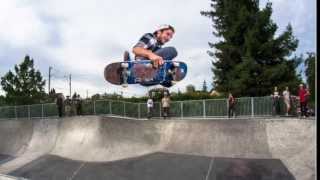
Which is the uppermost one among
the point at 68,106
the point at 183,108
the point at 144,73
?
the point at 144,73

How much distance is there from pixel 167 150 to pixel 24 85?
110 ft

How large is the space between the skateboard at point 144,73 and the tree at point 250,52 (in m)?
2.64

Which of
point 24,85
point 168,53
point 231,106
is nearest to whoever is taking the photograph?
point 231,106

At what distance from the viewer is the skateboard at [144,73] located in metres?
35.9

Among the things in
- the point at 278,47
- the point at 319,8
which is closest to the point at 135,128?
the point at 278,47

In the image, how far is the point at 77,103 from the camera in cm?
2994

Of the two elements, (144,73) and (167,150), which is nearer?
(167,150)

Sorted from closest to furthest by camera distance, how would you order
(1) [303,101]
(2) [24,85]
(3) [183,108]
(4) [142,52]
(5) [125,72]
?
(1) [303,101] → (3) [183,108] → (4) [142,52] → (5) [125,72] → (2) [24,85]

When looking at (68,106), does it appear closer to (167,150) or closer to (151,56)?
(151,56)

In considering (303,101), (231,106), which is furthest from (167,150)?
(303,101)

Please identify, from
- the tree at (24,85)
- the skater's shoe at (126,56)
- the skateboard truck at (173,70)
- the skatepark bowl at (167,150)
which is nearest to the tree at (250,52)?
the skateboard truck at (173,70)

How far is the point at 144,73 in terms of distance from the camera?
3644 cm

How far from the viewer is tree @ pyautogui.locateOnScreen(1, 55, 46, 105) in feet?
171

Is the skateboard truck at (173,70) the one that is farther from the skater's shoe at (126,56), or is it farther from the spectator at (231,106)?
the spectator at (231,106)
